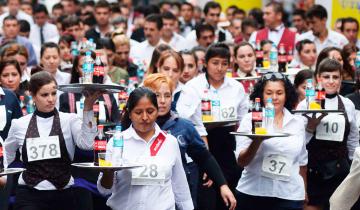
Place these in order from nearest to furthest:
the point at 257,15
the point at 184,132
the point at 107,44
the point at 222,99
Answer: the point at 184,132, the point at 222,99, the point at 107,44, the point at 257,15

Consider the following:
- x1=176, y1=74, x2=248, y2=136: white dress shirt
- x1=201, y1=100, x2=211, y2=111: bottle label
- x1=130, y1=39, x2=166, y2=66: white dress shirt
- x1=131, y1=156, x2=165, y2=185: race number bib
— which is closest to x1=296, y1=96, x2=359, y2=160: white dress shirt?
x1=176, y1=74, x2=248, y2=136: white dress shirt

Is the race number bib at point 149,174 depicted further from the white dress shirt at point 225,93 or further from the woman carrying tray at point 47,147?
the white dress shirt at point 225,93

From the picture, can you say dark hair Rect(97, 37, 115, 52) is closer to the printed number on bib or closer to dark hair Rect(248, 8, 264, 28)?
the printed number on bib

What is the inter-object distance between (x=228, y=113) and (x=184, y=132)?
242 cm

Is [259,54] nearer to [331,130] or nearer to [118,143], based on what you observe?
[331,130]

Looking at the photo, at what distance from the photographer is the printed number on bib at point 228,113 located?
1245 centimetres

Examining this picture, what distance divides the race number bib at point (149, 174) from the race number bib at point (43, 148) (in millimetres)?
1512

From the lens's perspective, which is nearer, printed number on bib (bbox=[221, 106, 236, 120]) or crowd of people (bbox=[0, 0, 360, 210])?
crowd of people (bbox=[0, 0, 360, 210])

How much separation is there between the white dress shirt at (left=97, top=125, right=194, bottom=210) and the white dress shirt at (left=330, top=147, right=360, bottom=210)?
5.02 feet

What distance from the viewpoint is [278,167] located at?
411 inches

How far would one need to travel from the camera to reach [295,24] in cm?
2312

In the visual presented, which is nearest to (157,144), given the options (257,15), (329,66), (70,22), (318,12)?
(329,66)

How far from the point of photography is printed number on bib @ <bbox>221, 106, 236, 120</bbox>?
1245 cm

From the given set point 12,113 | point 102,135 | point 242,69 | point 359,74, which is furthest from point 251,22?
point 102,135
